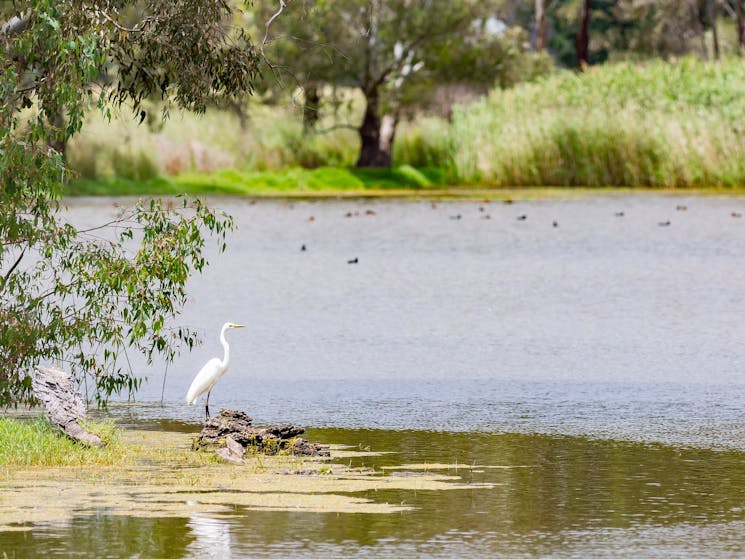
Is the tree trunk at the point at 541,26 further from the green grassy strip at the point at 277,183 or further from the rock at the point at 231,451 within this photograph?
the rock at the point at 231,451

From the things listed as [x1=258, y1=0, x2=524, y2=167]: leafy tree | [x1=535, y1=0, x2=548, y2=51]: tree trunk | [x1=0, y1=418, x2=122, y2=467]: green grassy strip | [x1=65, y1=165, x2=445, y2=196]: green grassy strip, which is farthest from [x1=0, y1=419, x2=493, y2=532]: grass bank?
[x1=535, y1=0, x2=548, y2=51]: tree trunk

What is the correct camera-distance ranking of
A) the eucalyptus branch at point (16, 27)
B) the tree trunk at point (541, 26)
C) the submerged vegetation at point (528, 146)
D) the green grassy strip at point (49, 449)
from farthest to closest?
the tree trunk at point (541, 26), the submerged vegetation at point (528, 146), the eucalyptus branch at point (16, 27), the green grassy strip at point (49, 449)

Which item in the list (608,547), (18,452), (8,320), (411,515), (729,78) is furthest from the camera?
(729,78)

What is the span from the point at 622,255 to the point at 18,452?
686 inches

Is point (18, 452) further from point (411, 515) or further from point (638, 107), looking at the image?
point (638, 107)

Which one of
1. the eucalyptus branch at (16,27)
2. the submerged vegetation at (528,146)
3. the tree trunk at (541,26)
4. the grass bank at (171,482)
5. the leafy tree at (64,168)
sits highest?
the tree trunk at (541,26)

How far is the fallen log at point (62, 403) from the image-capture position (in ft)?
34.0

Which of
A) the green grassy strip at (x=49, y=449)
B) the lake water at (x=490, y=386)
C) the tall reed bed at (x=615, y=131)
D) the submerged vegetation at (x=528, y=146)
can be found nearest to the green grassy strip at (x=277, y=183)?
the submerged vegetation at (x=528, y=146)

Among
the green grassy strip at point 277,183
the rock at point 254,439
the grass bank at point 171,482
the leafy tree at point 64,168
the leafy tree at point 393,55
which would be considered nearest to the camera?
the grass bank at point 171,482

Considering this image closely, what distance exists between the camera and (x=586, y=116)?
47750 mm

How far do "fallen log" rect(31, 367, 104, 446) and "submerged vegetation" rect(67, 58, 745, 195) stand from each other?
103ft

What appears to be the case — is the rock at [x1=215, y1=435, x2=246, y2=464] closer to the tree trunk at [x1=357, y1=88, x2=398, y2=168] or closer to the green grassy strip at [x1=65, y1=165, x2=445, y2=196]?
the green grassy strip at [x1=65, y1=165, x2=445, y2=196]

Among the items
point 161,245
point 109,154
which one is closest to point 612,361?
point 161,245

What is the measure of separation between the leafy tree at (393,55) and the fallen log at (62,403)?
42996 millimetres
